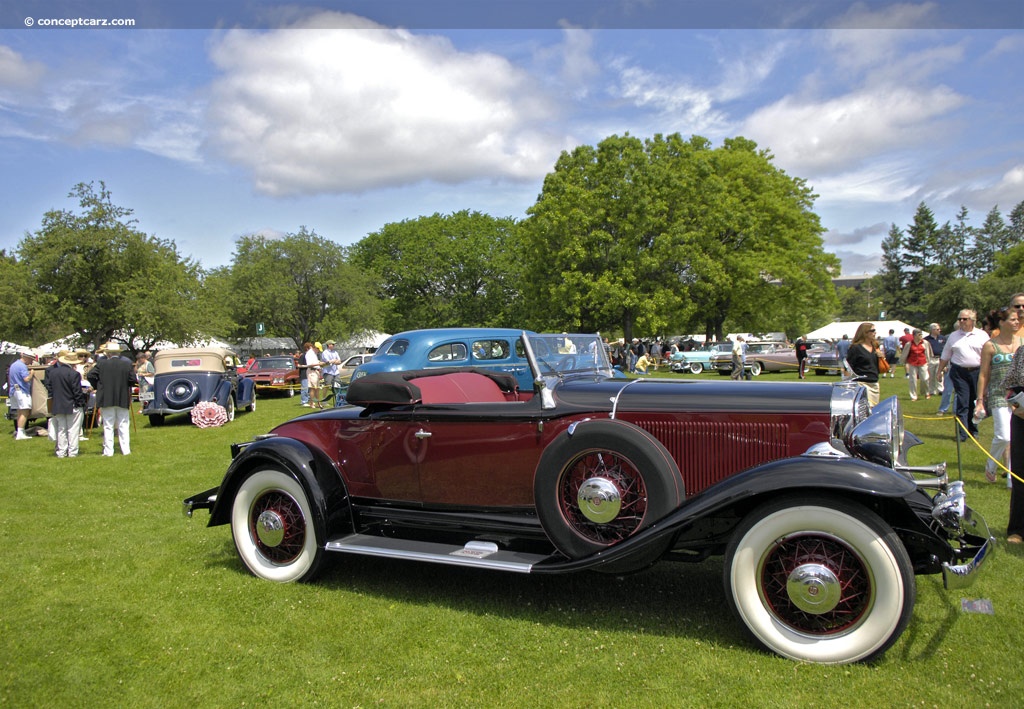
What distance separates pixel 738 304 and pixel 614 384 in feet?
110

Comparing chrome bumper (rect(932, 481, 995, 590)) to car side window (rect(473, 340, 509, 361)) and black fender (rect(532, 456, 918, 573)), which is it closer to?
black fender (rect(532, 456, 918, 573))

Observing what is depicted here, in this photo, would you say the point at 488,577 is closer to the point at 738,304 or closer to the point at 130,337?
the point at 130,337

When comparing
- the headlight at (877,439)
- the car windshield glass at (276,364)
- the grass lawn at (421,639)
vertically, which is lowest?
the grass lawn at (421,639)

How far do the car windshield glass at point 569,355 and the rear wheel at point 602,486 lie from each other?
2.46ft

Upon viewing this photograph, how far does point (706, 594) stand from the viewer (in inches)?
163

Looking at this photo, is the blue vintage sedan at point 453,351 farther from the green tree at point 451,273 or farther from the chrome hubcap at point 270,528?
the green tree at point 451,273

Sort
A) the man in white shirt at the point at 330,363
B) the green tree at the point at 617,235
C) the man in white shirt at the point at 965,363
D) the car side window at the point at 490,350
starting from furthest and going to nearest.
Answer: the green tree at the point at 617,235 < the man in white shirt at the point at 330,363 < the car side window at the point at 490,350 < the man in white shirt at the point at 965,363

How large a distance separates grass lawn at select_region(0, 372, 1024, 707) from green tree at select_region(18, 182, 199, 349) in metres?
24.3

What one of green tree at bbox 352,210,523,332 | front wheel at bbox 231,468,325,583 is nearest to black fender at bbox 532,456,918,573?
front wheel at bbox 231,468,325,583

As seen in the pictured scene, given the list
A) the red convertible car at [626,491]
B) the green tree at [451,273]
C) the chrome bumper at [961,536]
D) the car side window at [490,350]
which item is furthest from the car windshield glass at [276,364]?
the green tree at [451,273]

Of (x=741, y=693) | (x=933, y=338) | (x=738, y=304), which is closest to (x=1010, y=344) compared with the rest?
(x=741, y=693)

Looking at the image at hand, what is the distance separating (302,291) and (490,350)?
3725 centimetres

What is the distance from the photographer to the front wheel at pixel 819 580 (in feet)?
9.84

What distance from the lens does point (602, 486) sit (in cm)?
365
